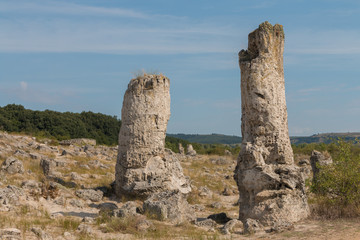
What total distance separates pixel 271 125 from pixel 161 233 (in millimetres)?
4135

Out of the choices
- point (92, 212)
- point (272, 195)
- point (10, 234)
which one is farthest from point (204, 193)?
point (10, 234)

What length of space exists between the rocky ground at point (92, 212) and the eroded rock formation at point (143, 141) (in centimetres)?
77

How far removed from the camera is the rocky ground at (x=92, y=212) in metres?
9.03

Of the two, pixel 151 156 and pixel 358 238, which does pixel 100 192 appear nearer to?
pixel 151 156

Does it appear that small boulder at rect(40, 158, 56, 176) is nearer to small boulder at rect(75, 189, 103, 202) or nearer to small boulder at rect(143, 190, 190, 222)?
small boulder at rect(75, 189, 103, 202)

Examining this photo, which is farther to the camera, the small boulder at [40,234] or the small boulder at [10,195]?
the small boulder at [10,195]

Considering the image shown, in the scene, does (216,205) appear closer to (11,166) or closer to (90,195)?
(90,195)

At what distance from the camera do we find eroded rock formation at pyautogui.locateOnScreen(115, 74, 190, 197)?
46.0 ft

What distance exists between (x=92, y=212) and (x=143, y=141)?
2.94 meters

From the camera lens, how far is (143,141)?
46.2ft

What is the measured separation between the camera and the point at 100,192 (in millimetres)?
14047

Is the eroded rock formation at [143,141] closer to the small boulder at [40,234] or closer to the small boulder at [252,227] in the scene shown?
the small boulder at [252,227]

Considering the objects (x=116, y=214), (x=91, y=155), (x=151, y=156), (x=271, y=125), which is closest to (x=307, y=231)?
(x=271, y=125)

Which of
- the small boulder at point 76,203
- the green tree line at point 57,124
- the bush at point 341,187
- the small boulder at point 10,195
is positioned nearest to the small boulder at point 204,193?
the bush at point 341,187
